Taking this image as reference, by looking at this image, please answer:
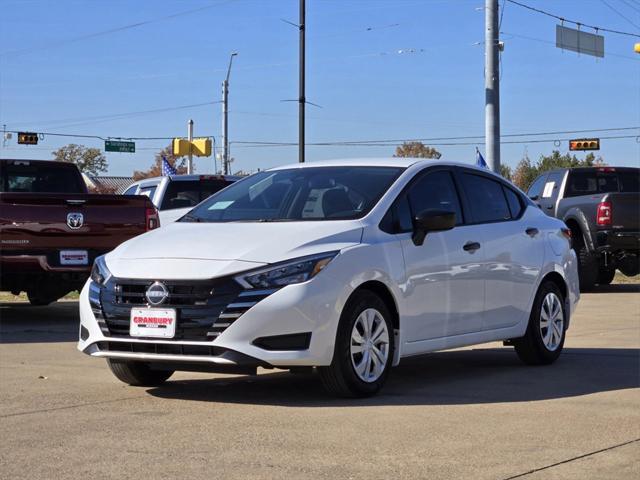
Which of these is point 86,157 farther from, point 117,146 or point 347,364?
point 347,364

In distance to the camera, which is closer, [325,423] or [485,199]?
[325,423]

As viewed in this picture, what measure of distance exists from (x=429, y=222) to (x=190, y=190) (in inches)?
390

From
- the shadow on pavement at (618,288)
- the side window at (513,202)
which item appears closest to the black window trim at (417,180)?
the side window at (513,202)

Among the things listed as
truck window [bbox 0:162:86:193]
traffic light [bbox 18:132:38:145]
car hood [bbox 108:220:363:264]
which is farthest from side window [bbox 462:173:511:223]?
traffic light [bbox 18:132:38:145]

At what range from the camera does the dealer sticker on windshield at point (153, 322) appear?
287 inches

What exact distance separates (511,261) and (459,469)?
3.95 metres

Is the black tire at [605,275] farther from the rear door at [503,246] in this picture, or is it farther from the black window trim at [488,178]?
the rear door at [503,246]

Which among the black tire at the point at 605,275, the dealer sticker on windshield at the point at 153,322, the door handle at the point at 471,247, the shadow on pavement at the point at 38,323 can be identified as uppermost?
the door handle at the point at 471,247

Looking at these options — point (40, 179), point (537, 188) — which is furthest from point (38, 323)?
point (537, 188)

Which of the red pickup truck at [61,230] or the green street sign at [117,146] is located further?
the green street sign at [117,146]

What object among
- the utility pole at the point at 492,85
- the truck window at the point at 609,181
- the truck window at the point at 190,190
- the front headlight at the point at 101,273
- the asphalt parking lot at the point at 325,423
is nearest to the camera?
the asphalt parking lot at the point at 325,423

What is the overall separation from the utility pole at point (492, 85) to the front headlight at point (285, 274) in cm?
1730

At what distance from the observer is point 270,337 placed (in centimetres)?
718

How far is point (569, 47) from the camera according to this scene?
103 feet
